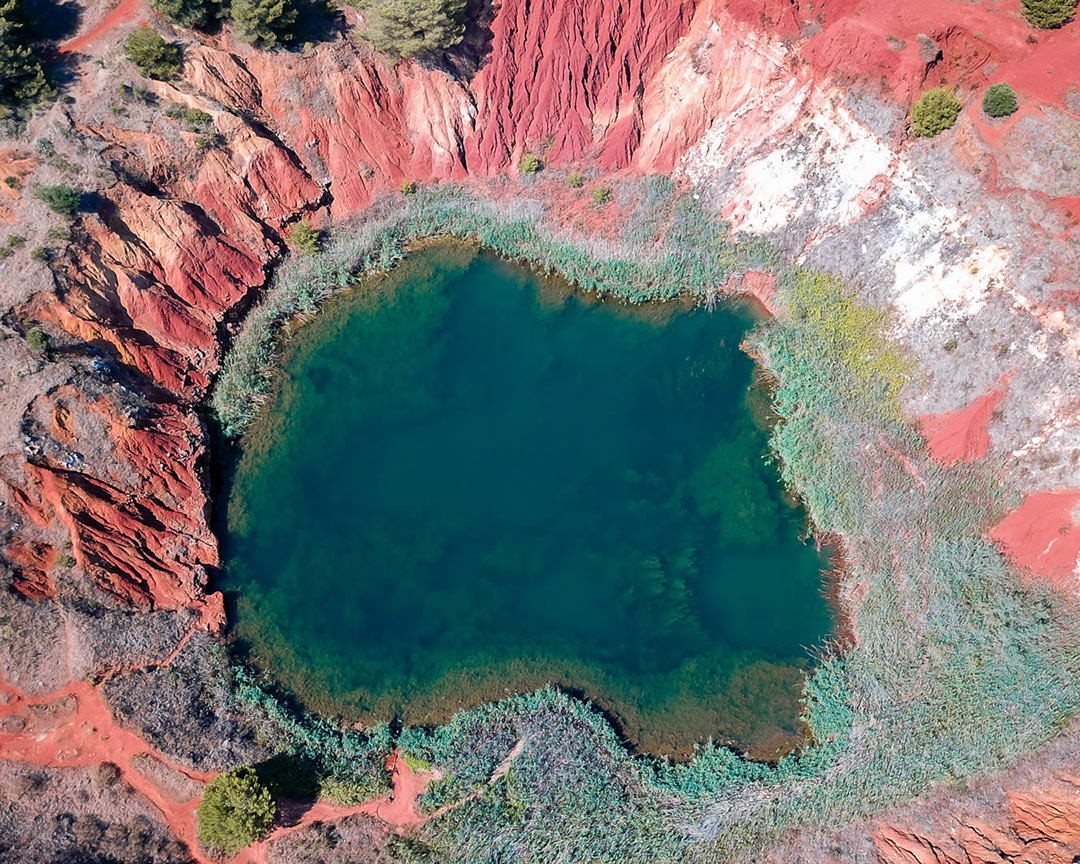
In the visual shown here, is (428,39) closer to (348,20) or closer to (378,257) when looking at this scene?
(348,20)

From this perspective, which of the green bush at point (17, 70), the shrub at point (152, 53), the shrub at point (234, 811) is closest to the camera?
the shrub at point (234, 811)

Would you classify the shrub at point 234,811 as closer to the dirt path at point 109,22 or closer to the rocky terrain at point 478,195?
the rocky terrain at point 478,195

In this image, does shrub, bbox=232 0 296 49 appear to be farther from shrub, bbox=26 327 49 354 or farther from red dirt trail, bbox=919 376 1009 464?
red dirt trail, bbox=919 376 1009 464

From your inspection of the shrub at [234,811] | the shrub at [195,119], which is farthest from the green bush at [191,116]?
the shrub at [234,811]

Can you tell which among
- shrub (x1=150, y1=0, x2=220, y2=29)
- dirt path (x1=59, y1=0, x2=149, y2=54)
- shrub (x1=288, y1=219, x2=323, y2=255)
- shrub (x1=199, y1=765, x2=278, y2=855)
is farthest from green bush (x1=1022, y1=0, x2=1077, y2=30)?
shrub (x1=199, y1=765, x2=278, y2=855)

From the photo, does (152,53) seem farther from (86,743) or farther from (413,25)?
(86,743)

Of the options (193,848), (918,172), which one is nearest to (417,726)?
(193,848)
